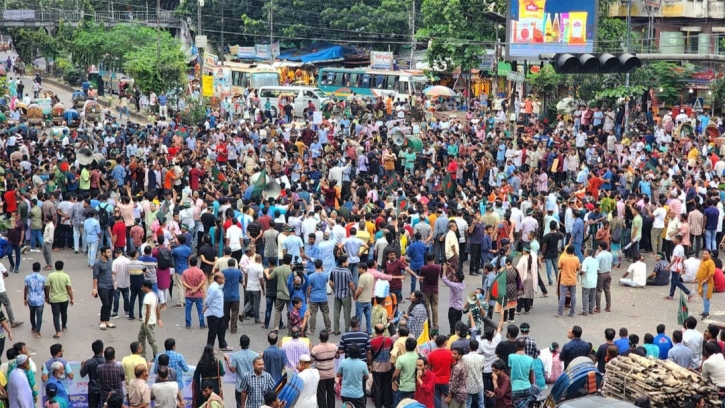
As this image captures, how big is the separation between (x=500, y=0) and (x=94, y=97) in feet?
57.6

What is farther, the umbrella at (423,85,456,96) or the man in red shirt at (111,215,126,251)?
the umbrella at (423,85,456,96)

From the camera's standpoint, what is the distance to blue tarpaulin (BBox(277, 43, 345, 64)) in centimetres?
6194

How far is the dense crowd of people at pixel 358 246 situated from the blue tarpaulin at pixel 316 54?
94.2 feet

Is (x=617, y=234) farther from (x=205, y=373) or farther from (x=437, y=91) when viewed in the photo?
(x=437, y=91)

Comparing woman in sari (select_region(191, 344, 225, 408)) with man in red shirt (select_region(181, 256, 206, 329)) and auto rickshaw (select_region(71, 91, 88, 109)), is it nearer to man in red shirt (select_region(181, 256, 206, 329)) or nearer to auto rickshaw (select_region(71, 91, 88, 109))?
man in red shirt (select_region(181, 256, 206, 329))

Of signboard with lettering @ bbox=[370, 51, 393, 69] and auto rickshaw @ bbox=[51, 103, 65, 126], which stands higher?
signboard with lettering @ bbox=[370, 51, 393, 69]

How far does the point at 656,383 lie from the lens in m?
12.0

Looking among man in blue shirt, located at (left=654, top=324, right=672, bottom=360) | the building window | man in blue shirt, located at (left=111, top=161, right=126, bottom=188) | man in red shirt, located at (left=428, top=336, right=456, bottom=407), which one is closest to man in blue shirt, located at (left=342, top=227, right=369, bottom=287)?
man in red shirt, located at (left=428, top=336, right=456, bottom=407)

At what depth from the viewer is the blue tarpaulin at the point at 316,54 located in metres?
61.9

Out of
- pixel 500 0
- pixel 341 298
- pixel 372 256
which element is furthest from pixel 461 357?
pixel 500 0

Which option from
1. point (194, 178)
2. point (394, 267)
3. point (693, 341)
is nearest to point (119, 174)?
point (194, 178)

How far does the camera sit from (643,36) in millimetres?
47219

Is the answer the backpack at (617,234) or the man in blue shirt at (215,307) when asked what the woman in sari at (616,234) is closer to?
the backpack at (617,234)

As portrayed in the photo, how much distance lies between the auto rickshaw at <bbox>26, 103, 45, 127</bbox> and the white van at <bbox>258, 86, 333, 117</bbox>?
28.4 ft
